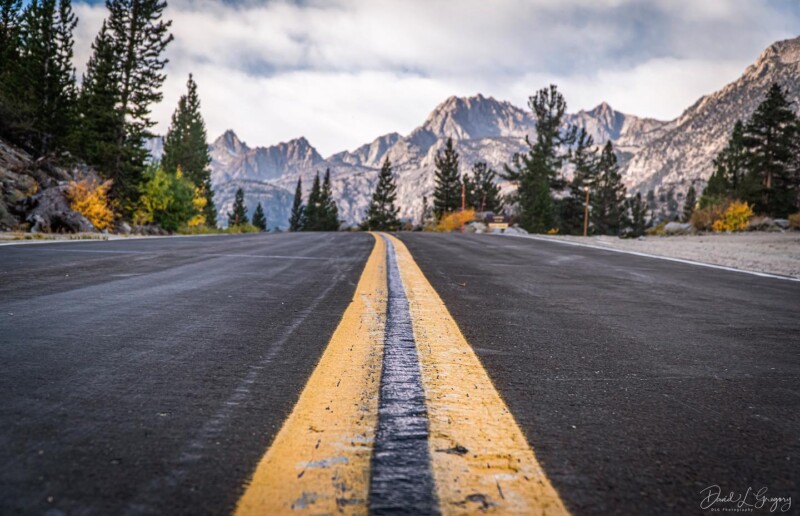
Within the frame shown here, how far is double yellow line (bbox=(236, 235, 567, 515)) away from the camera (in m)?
0.63

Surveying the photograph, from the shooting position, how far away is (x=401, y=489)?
0.64m

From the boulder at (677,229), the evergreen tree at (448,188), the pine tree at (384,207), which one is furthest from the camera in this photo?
the pine tree at (384,207)

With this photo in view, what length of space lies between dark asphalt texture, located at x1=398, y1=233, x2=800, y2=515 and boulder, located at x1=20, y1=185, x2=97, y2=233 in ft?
36.4

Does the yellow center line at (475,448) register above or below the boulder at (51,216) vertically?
below

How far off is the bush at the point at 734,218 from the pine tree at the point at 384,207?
156ft

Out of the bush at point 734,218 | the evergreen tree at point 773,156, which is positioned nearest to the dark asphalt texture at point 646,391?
the bush at point 734,218

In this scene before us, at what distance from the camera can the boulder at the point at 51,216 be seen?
9758 millimetres

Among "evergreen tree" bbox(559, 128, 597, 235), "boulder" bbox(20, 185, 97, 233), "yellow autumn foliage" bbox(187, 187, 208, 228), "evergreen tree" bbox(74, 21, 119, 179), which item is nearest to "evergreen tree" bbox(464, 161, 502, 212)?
"evergreen tree" bbox(559, 128, 597, 235)

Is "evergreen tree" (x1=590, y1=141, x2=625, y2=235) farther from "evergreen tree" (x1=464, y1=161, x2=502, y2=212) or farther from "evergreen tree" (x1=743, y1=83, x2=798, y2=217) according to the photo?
"evergreen tree" (x1=743, y1=83, x2=798, y2=217)

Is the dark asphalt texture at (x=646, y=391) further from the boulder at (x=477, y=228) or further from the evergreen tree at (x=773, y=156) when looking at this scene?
the evergreen tree at (x=773, y=156)

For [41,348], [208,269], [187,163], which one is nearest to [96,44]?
[187,163]

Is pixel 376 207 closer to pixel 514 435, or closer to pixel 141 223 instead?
pixel 141 223

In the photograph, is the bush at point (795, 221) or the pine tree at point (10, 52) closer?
the bush at point (795, 221)

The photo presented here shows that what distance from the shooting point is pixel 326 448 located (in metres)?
0.76
